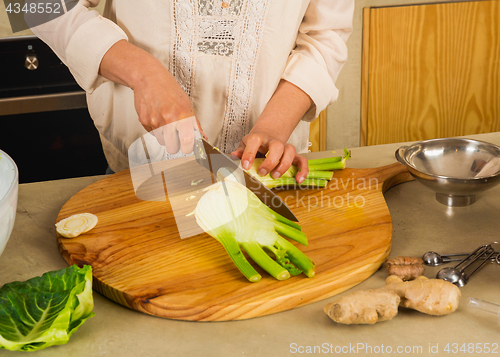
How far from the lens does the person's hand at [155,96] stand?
1.11m

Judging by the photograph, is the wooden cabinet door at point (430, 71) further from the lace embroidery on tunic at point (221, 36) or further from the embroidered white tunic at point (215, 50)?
the lace embroidery on tunic at point (221, 36)

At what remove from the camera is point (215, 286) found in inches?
33.6

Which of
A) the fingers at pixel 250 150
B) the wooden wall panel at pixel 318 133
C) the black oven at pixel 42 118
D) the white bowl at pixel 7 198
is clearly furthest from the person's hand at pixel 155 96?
the wooden wall panel at pixel 318 133

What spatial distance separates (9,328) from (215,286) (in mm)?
349

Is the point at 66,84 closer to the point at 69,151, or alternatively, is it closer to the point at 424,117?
the point at 69,151

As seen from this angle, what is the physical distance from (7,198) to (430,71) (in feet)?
10.2

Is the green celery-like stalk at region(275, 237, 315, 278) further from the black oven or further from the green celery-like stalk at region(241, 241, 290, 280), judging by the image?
the black oven

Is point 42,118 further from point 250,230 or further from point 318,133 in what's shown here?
point 318,133

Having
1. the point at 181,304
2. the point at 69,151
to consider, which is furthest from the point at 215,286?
the point at 69,151

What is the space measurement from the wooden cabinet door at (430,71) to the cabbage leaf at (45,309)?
109 inches

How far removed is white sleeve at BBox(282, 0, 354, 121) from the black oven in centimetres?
126

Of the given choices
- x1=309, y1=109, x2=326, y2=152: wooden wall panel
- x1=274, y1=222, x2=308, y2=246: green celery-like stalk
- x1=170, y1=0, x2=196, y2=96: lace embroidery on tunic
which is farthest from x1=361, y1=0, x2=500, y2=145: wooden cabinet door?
x1=274, y1=222, x2=308, y2=246: green celery-like stalk

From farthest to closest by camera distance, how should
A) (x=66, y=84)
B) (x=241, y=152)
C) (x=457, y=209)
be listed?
(x=66, y=84) < (x=241, y=152) < (x=457, y=209)

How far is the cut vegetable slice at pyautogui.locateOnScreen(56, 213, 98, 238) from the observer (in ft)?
3.33
